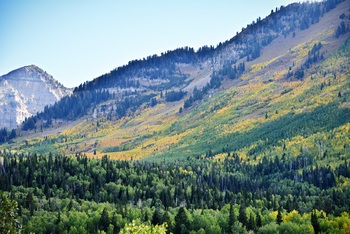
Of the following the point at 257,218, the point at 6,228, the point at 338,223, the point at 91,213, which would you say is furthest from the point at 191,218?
the point at 6,228

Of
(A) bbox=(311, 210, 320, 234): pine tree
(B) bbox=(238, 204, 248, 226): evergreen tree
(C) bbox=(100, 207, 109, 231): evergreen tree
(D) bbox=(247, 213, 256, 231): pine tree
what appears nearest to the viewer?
(A) bbox=(311, 210, 320, 234): pine tree

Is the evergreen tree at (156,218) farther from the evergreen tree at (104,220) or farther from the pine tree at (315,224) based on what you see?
the pine tree at (315,224)

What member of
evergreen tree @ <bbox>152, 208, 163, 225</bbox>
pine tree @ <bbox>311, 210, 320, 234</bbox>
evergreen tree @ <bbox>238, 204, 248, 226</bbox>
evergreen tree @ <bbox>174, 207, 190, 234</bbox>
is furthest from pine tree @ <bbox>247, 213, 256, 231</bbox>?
evergreen tree @ <bbox>152, 208, 163, 225</bbox>

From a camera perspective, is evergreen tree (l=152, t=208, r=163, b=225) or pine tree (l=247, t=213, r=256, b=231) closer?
pine tree (l=247, t=213, r=256, b=231)

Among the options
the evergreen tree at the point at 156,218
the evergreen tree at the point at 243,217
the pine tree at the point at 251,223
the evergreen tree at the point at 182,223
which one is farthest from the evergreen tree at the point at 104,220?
the pine tree at the point at 251,223

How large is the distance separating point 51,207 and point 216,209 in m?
61.3

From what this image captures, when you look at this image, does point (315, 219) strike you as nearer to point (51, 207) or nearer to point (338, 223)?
point (338, 223)

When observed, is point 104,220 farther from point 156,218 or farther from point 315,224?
point 315,224

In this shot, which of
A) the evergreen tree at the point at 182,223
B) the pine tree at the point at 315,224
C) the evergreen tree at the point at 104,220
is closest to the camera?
the pine tree at the point at 315,224

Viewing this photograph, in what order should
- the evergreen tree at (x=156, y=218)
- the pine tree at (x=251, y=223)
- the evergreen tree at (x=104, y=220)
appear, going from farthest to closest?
the evergreen tree at (x=156, y=218), the evergreen tree at (x=104, y=220), the pine tree at (x=251, y=223)

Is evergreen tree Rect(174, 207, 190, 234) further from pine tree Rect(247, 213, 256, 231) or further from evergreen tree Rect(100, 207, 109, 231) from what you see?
evergreen tree Rect(100, 207, 109, 231)

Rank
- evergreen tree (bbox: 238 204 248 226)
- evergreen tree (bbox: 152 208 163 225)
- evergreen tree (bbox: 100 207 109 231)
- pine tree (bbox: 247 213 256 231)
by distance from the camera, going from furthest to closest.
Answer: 1. evergreen tree (bbox: 152 208 163 225)
2. evergreen tree (bbox: 238 204 248 226)
3. evergreen tree (bbox: 100 207 109 231)
4. pine tree (bbox: 247 213 256 231)

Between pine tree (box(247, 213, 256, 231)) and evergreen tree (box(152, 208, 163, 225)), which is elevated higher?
evergreen tree (box(152, 208, 163, 225))

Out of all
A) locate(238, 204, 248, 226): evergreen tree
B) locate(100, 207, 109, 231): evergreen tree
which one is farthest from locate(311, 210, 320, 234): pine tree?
locate(100, 207, 109, 231): evergreen tree
